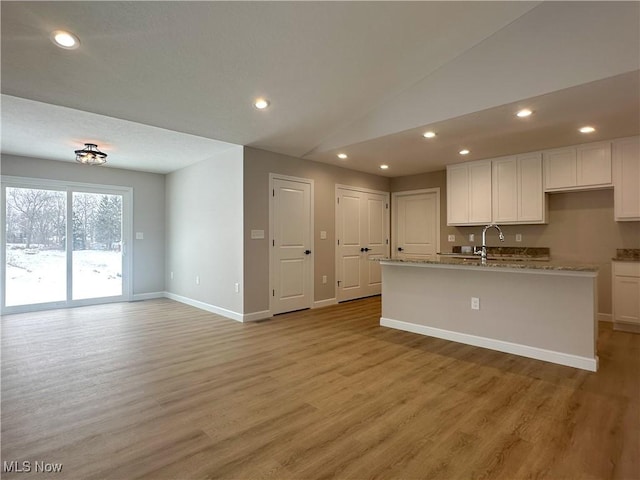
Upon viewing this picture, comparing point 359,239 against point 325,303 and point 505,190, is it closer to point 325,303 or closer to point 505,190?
point 325,303

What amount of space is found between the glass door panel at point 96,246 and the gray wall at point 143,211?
275mm

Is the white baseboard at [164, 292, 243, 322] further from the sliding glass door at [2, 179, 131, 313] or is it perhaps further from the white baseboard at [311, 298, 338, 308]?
the white baseboard at [311, 298, 338, 308]

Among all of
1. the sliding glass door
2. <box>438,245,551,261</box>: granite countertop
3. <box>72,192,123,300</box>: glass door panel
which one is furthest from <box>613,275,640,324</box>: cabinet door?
<box>72,192,123,300</box>: glass door panel

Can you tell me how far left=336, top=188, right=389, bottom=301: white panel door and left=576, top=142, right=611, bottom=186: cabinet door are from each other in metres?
3.33

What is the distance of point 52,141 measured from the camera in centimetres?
461

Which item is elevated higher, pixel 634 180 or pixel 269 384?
pixel 634 180

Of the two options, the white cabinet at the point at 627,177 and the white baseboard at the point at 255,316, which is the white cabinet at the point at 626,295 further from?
the white baseboard at the point at 255,316

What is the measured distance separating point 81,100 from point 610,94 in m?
4.82

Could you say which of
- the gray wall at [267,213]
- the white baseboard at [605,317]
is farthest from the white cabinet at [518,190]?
the gray wall at [267,213]

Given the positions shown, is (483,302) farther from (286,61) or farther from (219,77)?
(219,77)

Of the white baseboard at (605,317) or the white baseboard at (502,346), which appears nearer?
the white baseboard at (502,346)

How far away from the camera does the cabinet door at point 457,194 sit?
5605mm

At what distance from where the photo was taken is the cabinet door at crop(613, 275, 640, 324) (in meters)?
4.09

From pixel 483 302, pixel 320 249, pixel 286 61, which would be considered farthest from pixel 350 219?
pixel 286 61
